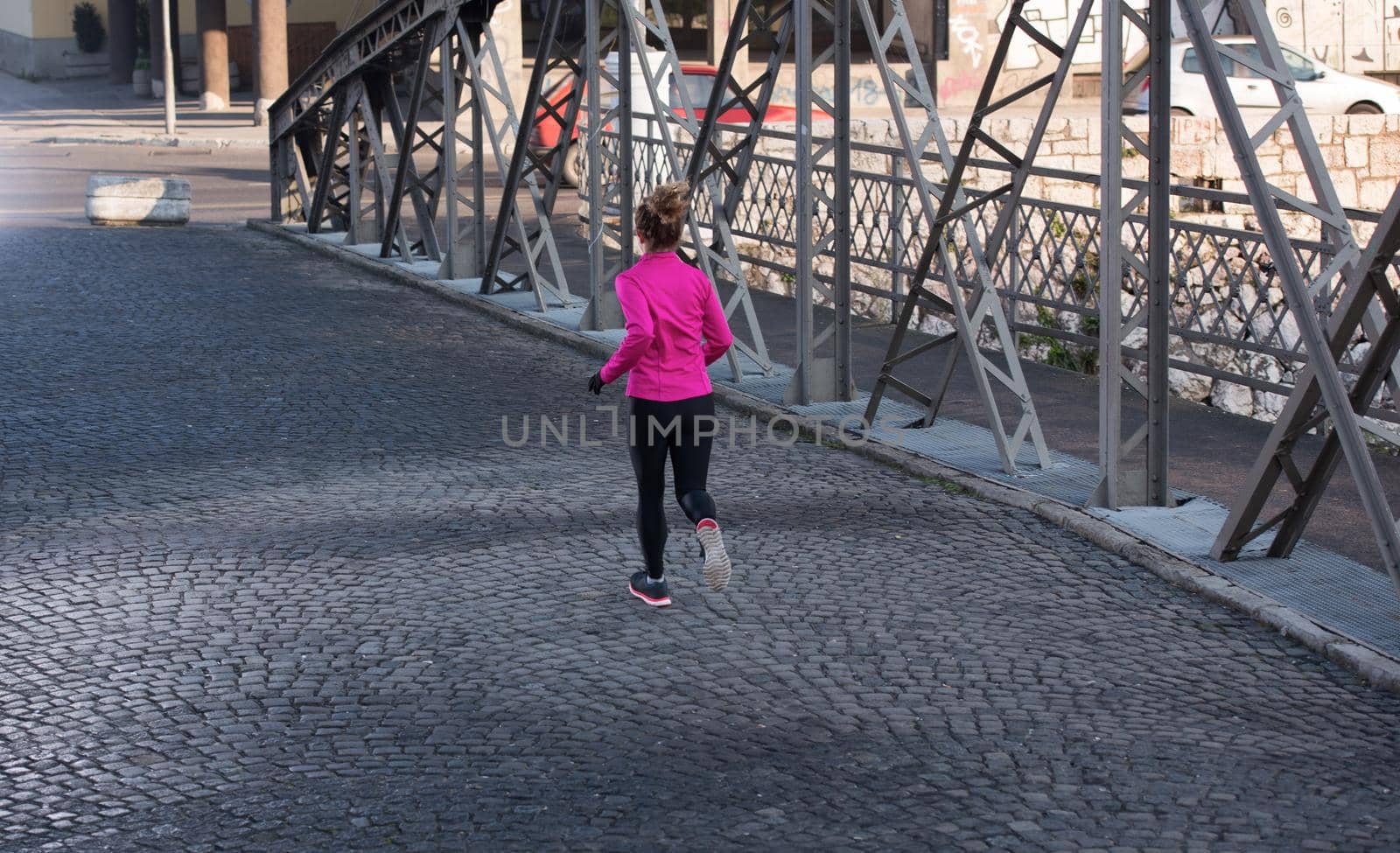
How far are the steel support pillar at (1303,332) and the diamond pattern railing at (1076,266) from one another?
2.26 m

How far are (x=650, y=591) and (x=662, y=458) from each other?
1.72ft

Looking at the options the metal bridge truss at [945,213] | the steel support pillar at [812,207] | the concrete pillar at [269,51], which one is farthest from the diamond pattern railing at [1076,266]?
the concrete pillar at [269,51]

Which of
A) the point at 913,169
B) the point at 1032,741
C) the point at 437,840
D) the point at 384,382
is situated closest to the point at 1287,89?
the point at 913,169

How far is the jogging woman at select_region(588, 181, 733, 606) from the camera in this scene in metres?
7.00

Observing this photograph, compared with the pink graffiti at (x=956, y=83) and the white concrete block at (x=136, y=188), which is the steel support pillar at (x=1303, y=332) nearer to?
the white concrete block at (x=136, y=188)

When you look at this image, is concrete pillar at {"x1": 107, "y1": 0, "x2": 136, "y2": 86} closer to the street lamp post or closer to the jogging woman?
the street lamp post

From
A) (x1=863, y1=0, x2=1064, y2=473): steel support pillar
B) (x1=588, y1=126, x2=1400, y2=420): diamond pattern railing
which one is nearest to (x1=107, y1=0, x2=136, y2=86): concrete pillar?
(x1=588, y1=126, x2=1400, y2=420): diamond pattern railing

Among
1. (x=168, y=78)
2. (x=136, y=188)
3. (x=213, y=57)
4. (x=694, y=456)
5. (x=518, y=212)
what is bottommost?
(x=694, y=456)

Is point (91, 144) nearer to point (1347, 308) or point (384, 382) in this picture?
point (384, 382)

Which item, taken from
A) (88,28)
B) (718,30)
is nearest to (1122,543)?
(718,30)

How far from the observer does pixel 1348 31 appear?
120ft

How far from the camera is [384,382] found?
12.0 meters

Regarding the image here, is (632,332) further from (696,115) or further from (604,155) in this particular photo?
(696,115)

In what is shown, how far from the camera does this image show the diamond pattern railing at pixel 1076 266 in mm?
11406
